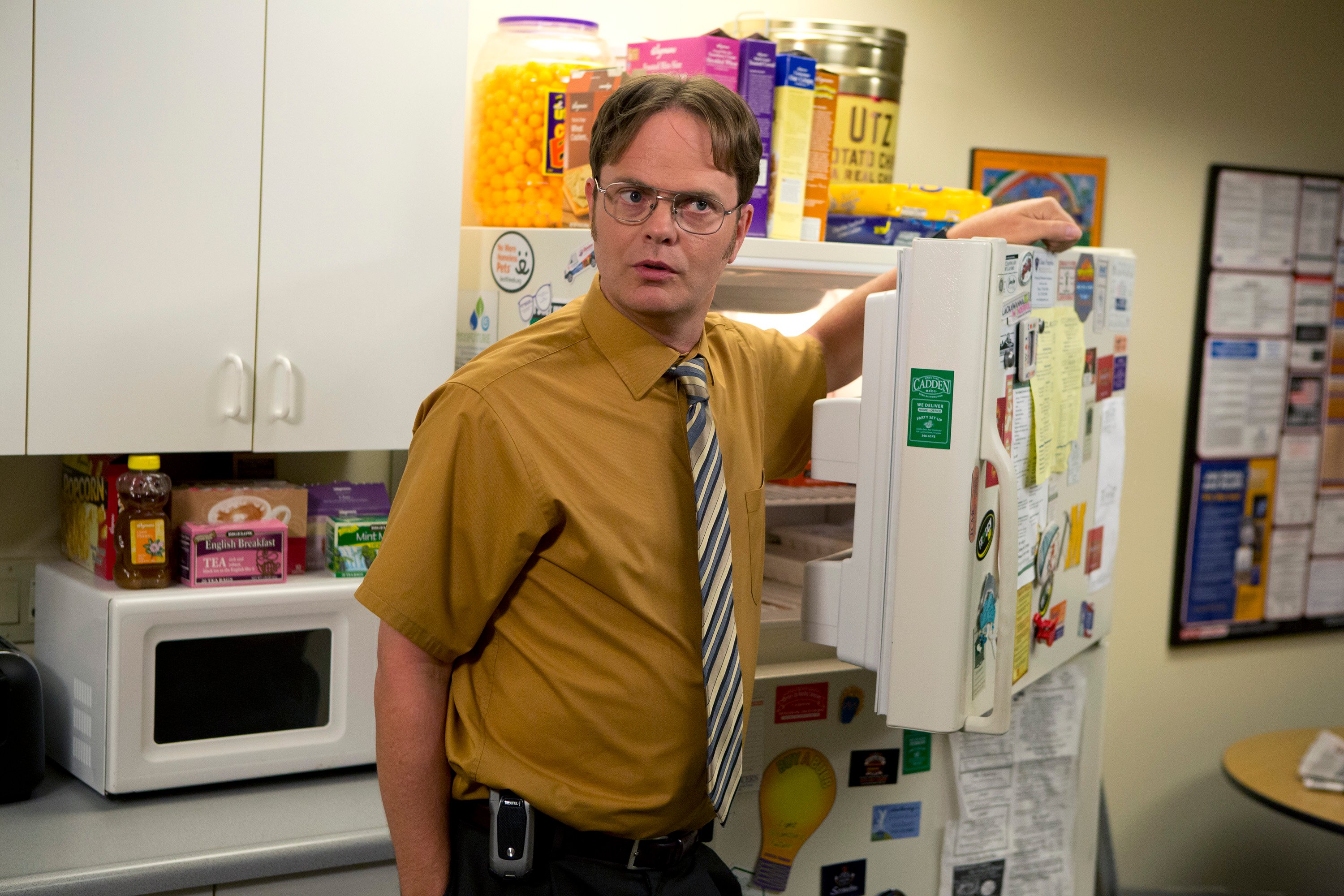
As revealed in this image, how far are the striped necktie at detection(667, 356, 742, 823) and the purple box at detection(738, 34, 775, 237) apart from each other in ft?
1.90

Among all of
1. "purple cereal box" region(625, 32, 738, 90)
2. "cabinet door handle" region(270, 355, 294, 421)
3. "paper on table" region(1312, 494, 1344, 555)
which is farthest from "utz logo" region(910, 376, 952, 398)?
"paper on table" region(1312, 494, 1344, 555)

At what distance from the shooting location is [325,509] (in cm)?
216

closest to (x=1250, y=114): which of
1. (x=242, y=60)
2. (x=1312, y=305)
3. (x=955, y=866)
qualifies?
(x=1312, y=305)

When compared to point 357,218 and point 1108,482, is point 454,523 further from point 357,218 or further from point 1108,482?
point 1108,482

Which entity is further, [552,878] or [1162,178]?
[1162,178]

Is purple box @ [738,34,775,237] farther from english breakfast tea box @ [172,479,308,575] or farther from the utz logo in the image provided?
english breakfast tea box @ [172,479,308,575]

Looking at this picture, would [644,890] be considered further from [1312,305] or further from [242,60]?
[1312,305]

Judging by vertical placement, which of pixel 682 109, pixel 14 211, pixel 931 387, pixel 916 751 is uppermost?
pixel 682 109

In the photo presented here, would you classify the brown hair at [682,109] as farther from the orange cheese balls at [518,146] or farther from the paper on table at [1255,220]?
the paper on table at [1255,220]

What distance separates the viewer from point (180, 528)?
78.8 inches

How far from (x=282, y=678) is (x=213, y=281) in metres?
0.68

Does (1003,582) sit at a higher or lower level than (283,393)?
lower

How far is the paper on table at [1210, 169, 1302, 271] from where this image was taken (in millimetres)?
3246

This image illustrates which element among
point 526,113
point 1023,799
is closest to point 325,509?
Answer: point 526,113
